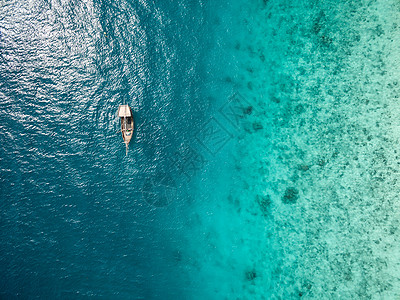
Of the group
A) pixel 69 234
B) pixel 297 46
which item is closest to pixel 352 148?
pixel 297 46

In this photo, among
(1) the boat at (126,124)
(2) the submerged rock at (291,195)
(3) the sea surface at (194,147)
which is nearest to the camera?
(3) the sea surface at (194,147)

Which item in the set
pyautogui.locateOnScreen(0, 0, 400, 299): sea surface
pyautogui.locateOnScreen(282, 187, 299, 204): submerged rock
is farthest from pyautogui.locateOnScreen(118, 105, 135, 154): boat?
pyautogui.locateOnScreen(282, 187, 299, 204): submerged rock

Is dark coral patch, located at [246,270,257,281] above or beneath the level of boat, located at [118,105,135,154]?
beneath

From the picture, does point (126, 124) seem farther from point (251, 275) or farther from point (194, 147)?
point (251, 275)

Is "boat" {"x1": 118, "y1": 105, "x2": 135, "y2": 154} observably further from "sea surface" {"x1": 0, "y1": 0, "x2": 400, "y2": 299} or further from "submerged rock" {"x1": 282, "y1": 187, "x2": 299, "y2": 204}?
"submerged rock" {"x1": 282, "y1": 187, "x2": 299, "y2": 204}

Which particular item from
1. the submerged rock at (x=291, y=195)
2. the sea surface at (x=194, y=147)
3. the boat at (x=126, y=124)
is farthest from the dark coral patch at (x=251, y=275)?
the boat at (x=126, y=124)

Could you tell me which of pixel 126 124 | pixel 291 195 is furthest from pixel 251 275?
pixel 126 124

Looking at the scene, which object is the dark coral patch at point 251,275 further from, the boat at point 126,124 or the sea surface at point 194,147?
the boat at point 126,124
